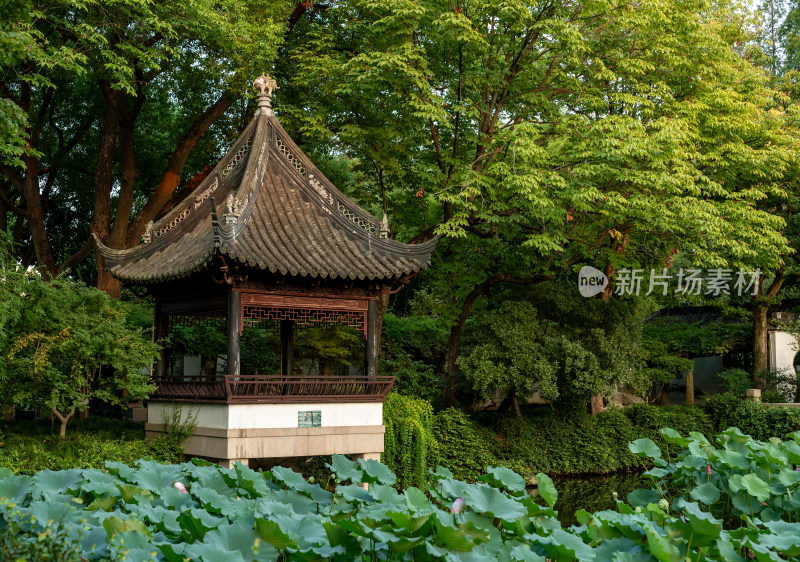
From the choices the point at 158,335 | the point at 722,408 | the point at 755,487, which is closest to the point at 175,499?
the point at 755,487

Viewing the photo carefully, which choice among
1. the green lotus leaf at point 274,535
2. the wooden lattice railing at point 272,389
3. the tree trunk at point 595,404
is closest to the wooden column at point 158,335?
the wooden lattice railing at point 272,389

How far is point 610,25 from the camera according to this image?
17.5m

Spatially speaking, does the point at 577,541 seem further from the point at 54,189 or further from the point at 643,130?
the point at 54,189

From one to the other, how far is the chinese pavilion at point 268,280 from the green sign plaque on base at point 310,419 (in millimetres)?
17

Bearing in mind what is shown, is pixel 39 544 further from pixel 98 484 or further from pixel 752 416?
pixel 752 416

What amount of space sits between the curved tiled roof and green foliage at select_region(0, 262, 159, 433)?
1.25 meters

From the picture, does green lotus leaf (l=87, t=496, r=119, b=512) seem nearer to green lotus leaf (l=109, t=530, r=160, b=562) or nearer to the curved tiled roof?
green lotus leaf (l=109, t=530, r=160, b=562)

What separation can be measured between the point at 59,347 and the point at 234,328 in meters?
2.58

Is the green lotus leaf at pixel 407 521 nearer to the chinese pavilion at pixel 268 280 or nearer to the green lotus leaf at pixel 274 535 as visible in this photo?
the green lotus leaf at pixel 274 535

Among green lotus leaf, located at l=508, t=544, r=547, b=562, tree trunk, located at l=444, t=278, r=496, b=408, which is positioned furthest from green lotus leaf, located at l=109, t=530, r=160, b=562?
tree trunk, located at l=444, t=278, r=496, b=408

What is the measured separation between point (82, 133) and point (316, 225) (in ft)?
33.4

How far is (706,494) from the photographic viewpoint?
8.02 m

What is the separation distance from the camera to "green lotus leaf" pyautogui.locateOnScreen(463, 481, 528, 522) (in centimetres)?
520

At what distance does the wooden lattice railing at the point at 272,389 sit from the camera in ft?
41.9
